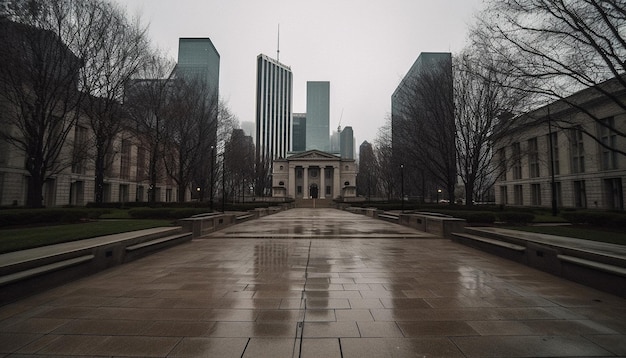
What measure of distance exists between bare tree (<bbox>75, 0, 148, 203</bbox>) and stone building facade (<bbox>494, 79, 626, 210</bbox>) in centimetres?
2995

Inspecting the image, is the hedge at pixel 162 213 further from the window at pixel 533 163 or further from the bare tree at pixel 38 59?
the window at pixel 533 163

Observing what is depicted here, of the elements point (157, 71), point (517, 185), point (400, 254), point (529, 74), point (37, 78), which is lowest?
point (400, 254)

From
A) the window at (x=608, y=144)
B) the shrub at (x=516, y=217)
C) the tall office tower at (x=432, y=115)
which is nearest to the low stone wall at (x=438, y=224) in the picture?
the shrub at (x=516, y=217)

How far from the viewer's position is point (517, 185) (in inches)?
1845

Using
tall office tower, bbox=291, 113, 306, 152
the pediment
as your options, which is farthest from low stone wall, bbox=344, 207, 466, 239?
tall office tower, bbox=291, 113, 306, 152

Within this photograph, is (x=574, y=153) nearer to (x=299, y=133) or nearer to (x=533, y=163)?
(x=533, y=163)

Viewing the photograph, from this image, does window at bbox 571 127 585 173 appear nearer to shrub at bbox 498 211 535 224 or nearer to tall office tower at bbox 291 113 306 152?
shrub at bbox 498 211 535 224

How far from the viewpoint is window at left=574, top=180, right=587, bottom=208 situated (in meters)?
35.5

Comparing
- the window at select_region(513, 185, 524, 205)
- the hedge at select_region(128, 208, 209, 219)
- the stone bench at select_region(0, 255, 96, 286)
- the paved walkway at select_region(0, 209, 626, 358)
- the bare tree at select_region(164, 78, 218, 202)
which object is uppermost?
the bare tree at select_region(164, 78, 218, 202)

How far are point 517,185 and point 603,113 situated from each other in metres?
17.9

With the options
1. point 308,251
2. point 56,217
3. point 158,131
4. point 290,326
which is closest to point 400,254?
point 308,251

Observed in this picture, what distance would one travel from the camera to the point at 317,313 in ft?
14.9

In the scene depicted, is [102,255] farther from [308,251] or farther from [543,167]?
A: [543,167]

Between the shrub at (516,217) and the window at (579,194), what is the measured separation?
86.6 feet
